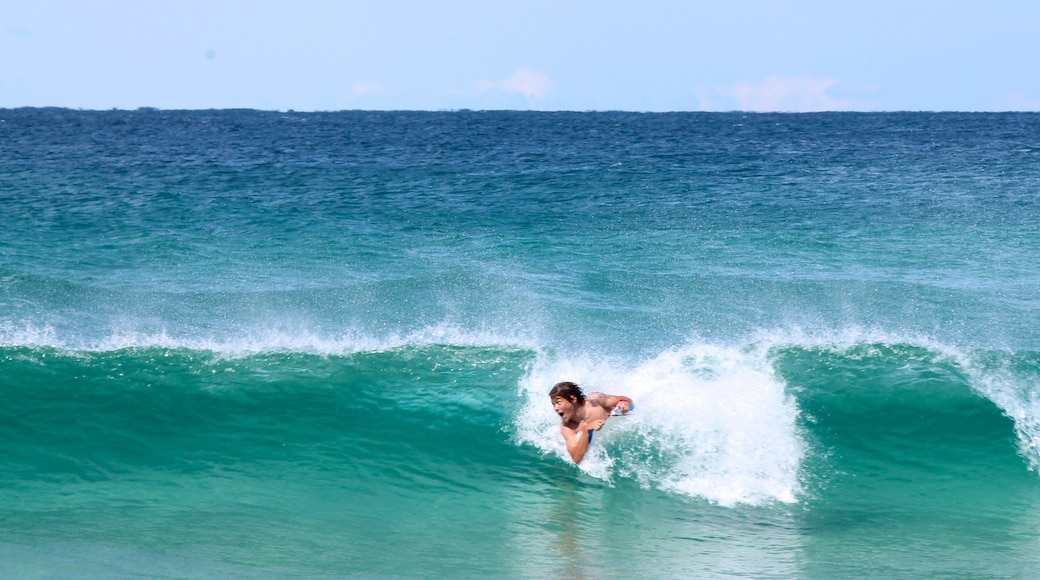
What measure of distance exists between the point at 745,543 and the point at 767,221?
15596mm

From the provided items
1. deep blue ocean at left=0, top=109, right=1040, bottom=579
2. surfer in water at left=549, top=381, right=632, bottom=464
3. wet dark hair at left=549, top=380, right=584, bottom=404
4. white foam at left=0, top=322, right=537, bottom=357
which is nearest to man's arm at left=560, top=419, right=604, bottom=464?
surfer in water at left=549, top=381, right=632, bottom=464

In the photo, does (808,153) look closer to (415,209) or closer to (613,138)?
(613,138)

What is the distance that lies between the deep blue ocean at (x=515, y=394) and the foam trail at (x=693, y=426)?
4 centimetres

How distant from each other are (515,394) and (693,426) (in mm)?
2416

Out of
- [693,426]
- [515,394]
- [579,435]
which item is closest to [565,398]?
[579,435]

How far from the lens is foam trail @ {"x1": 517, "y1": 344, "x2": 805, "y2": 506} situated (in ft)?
30.3

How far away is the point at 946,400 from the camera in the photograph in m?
11.2

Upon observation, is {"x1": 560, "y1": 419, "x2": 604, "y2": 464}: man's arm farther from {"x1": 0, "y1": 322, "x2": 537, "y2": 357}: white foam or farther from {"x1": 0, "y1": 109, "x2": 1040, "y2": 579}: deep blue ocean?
{"x1": 0, "y1": 322, "x2": 537, "y2": 357}: white foam

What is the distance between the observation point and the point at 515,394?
11.5 metres

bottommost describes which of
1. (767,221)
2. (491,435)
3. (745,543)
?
(745,543)

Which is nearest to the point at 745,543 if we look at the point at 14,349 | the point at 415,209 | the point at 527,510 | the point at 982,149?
the point at 527,510

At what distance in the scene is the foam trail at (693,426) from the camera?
363 inches

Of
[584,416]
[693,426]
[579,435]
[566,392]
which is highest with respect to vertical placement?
[693,426]

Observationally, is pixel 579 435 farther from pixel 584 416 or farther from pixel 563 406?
pixel 563 406
